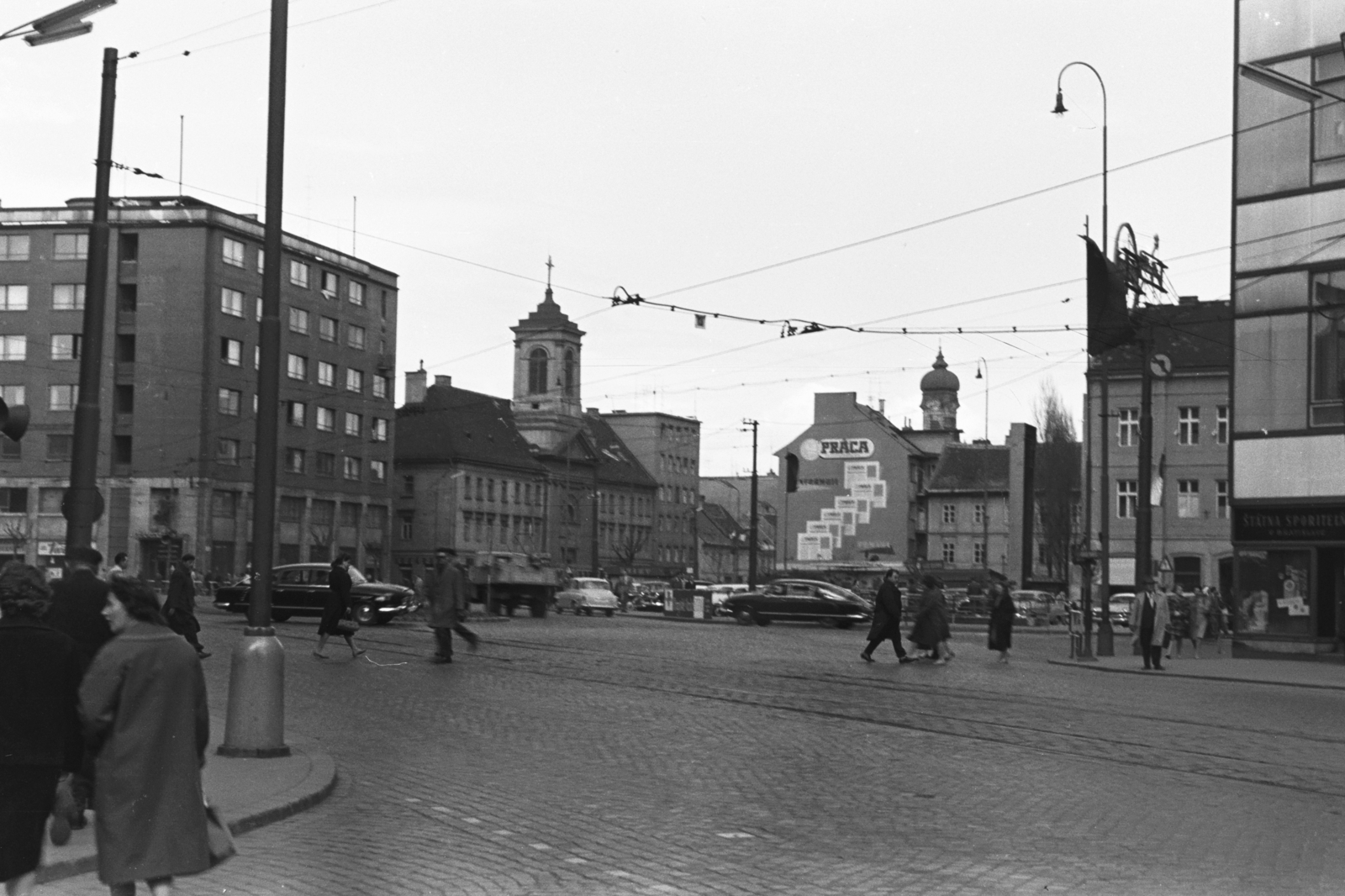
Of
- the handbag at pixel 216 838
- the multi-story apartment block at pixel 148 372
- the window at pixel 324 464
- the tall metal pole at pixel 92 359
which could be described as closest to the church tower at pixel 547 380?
the window at pixel 324 464

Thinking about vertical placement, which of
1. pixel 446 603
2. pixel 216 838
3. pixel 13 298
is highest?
pixel 13 298

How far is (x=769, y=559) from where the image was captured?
172 m

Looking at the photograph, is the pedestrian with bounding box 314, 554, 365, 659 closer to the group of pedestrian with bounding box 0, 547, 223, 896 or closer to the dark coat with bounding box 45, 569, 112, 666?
the dark coat with bounding box 45, 569, 112, 666

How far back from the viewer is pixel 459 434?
119812 mm

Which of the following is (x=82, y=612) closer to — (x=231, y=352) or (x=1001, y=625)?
(x=1001, y=625)

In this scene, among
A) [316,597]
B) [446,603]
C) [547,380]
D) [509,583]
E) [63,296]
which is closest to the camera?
[446,603]

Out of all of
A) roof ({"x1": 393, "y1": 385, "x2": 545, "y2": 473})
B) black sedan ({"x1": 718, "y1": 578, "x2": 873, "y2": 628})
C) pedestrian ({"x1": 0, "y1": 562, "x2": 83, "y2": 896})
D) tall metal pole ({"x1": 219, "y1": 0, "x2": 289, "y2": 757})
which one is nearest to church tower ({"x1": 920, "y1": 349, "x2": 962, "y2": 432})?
roof ({"x1": 393, "y1": 385, "x2": 545, "y2": 473})

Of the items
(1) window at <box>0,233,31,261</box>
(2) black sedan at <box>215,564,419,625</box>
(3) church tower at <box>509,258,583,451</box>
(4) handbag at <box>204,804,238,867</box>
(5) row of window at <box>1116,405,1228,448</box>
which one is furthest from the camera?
(3) church tower at <box>509,258,583,451</box>

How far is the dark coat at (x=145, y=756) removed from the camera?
7211 millimetres

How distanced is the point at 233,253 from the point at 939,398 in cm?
7124

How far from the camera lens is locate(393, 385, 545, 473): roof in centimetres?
11838

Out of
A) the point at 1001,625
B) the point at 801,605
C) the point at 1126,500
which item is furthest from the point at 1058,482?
the point at 1001,625

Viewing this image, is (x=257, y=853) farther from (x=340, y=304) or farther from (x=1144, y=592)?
(x=340, y=304)

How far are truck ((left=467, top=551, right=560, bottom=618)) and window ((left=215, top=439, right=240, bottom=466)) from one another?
115 feet
